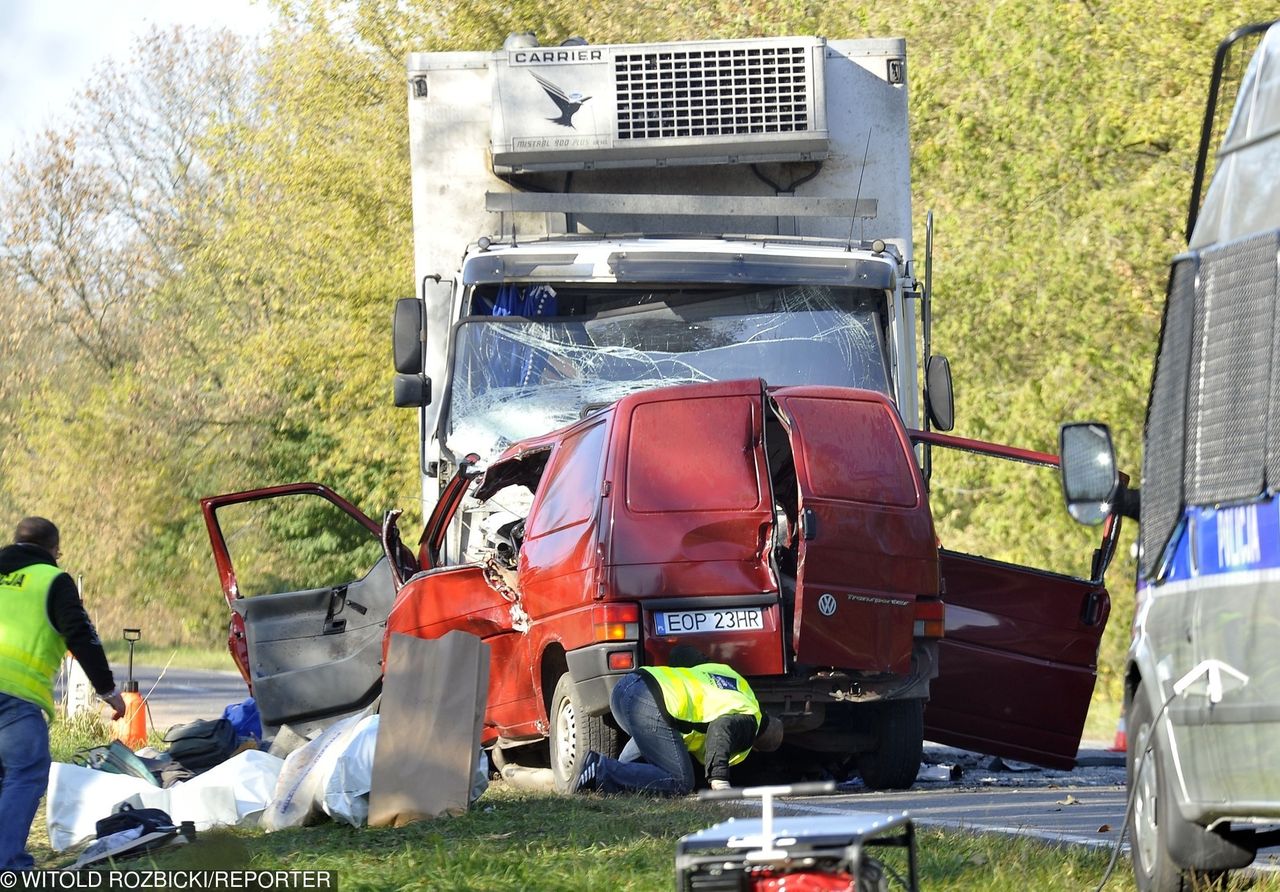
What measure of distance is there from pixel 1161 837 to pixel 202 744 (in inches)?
325

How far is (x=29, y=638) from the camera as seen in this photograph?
8828 mm

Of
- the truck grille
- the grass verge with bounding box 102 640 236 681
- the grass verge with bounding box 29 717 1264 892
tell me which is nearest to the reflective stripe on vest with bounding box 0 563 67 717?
the grass verge with bounding box 29 717 1264 892

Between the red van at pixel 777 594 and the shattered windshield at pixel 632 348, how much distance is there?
105 cm

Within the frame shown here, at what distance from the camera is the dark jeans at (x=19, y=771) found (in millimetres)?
8500

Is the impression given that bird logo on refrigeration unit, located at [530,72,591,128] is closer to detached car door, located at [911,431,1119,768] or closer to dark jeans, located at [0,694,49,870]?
detached car door, located at [911,431,1119,768]

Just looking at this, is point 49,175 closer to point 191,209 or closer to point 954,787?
point 191,209

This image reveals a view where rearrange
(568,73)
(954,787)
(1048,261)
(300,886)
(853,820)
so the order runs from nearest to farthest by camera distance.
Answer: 1. (853,820)
2. (300,886)
3. (954,787)
4. (568,73)
5. (1048,261)

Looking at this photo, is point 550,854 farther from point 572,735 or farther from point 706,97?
point 706,97

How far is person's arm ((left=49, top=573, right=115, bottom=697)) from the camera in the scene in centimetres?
898

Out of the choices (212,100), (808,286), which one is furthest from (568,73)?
(212,100)

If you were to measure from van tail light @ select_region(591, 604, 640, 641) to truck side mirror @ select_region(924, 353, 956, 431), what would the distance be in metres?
3.68

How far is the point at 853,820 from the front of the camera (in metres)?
4.71

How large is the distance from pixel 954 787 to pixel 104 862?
16.5 feet

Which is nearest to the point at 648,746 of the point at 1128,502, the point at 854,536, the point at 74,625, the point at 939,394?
the point at 854,536
